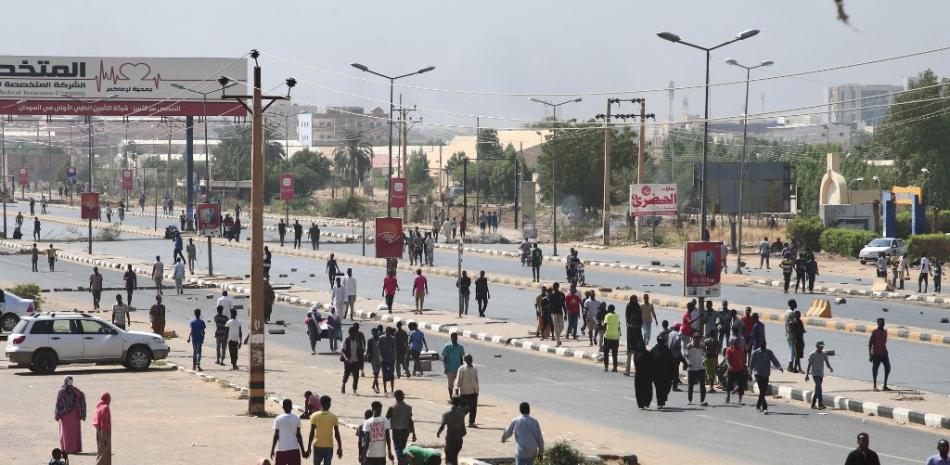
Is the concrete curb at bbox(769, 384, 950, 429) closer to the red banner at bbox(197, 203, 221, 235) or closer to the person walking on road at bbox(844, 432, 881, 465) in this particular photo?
the person walking on road at bbox(844, 432, 881, 465)

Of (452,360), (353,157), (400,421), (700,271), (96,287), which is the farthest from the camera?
(353,157)

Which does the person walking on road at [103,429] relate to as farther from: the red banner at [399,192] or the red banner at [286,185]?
the red banner at [286,185]

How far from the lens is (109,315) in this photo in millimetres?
39500

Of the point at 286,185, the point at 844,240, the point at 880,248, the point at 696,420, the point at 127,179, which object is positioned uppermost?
the point at 127,179

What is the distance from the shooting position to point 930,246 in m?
56.4

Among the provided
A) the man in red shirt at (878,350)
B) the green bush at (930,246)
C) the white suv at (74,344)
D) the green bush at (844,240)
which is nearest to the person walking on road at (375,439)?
the man in red shirt at (878,350)

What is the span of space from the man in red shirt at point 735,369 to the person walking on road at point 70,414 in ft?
34.9

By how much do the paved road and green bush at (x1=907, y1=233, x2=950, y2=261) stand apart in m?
29.6

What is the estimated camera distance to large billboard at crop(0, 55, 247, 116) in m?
83.2

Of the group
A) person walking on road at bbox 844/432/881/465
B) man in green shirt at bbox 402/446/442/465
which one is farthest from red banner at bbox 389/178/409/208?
person walking on road at bbox 844/432/881/465

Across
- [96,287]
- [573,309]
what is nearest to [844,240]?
[573,309]

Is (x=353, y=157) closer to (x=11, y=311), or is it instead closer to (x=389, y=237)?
(x=389, y=237)

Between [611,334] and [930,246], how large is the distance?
3221cm

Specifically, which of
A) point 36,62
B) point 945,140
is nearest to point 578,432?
point 36,62
